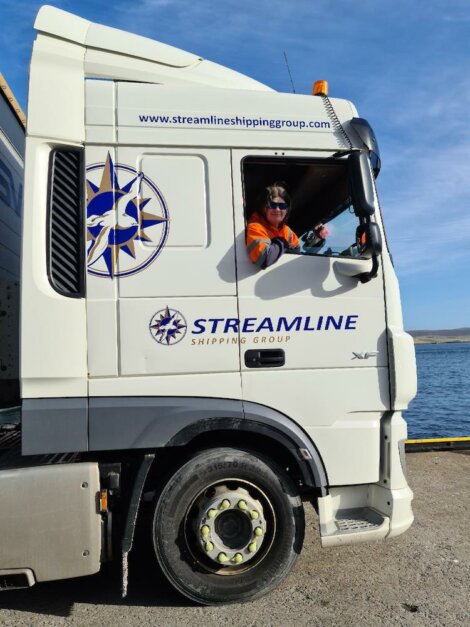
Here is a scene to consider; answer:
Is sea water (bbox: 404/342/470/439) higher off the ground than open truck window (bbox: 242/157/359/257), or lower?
lower

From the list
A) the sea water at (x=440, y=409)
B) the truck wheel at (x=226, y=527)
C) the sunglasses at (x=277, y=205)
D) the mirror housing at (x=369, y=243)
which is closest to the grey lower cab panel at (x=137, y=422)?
the truck wheel at (x=226, y=527)

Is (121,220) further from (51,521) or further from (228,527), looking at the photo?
(228,527)

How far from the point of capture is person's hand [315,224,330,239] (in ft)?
11.8

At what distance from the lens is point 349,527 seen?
3.33m

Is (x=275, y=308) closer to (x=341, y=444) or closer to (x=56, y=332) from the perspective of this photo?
(x=341, y=444)

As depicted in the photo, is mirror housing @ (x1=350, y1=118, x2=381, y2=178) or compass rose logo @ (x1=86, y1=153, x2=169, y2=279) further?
mirror housing @ (x1=350, y1=118, x2=381, y2=178)

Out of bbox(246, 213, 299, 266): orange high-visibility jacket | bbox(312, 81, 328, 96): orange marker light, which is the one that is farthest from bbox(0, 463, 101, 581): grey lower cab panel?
bbox(312, 81, 328, 96): orange marker light

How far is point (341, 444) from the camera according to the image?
10.9ft

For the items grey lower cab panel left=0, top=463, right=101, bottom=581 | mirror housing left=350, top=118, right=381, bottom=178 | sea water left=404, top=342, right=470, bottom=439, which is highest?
mirror housing left=350, top=118, right=381, bottom=178

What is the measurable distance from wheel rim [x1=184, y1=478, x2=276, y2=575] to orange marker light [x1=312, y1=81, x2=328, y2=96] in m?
2.76

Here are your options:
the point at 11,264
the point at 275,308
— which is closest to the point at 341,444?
the point at 275,308

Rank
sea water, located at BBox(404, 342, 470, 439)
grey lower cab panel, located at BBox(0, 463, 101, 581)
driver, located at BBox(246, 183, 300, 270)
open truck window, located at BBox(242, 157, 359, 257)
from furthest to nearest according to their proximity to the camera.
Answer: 1. sea water, located at BBox(404, 342, 470, 439)
2. open truck window, located at BBox(242, 157, 359, 257)
3. driver, located at BBox(246, 183, 300, 270)
4. grey lower cab panel, located at BBox(0, 463, 101, 581)

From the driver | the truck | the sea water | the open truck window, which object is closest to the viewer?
the truck

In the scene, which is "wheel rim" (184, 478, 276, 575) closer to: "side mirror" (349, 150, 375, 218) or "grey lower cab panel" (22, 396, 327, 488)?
"grey lower cab panel" (22, 396, 327, 488)
